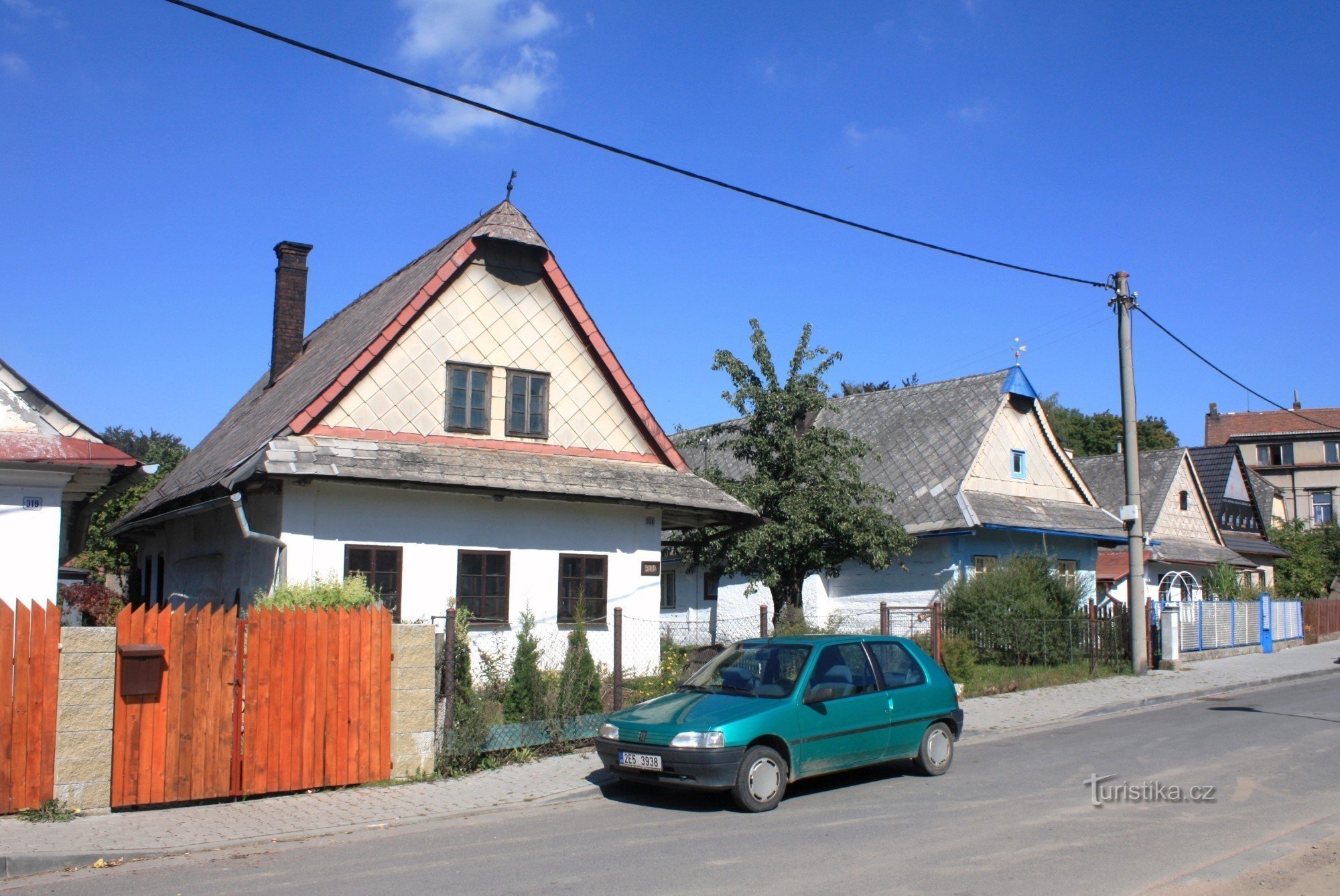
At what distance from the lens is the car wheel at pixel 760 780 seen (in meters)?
8.91

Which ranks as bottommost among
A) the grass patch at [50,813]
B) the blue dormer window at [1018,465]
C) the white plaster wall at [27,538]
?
the grass patch at [50,813]

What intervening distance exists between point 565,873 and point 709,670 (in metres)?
3.67

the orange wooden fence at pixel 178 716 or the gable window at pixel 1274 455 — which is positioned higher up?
the gable window at pixel 1274 455

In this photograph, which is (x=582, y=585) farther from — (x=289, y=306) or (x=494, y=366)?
(x=289, y=306)

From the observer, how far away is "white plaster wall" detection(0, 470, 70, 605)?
37.9 feet

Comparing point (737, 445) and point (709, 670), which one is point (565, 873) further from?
point (737, 445)

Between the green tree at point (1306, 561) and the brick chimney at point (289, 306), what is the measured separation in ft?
116

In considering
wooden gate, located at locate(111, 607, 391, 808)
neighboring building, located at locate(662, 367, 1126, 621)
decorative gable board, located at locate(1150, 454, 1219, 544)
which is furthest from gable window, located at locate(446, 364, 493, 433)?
decorative gable board, located at locate(1150, 454, 1219, 544)

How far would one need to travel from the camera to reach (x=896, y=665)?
35.0 feet

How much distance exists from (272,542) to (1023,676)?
1244 centimetres

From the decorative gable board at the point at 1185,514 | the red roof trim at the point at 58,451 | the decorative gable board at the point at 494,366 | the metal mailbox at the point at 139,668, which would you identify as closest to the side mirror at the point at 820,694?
the metal mailbox at the point at 139,668

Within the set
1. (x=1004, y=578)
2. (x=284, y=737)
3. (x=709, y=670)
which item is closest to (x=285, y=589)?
(x=284, y=737)

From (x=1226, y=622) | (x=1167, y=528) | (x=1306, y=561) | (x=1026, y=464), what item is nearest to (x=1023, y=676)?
(x=1226, y=622)

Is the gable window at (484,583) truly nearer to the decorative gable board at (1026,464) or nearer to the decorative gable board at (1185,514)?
A: the decorative gable board at (1026,464)
